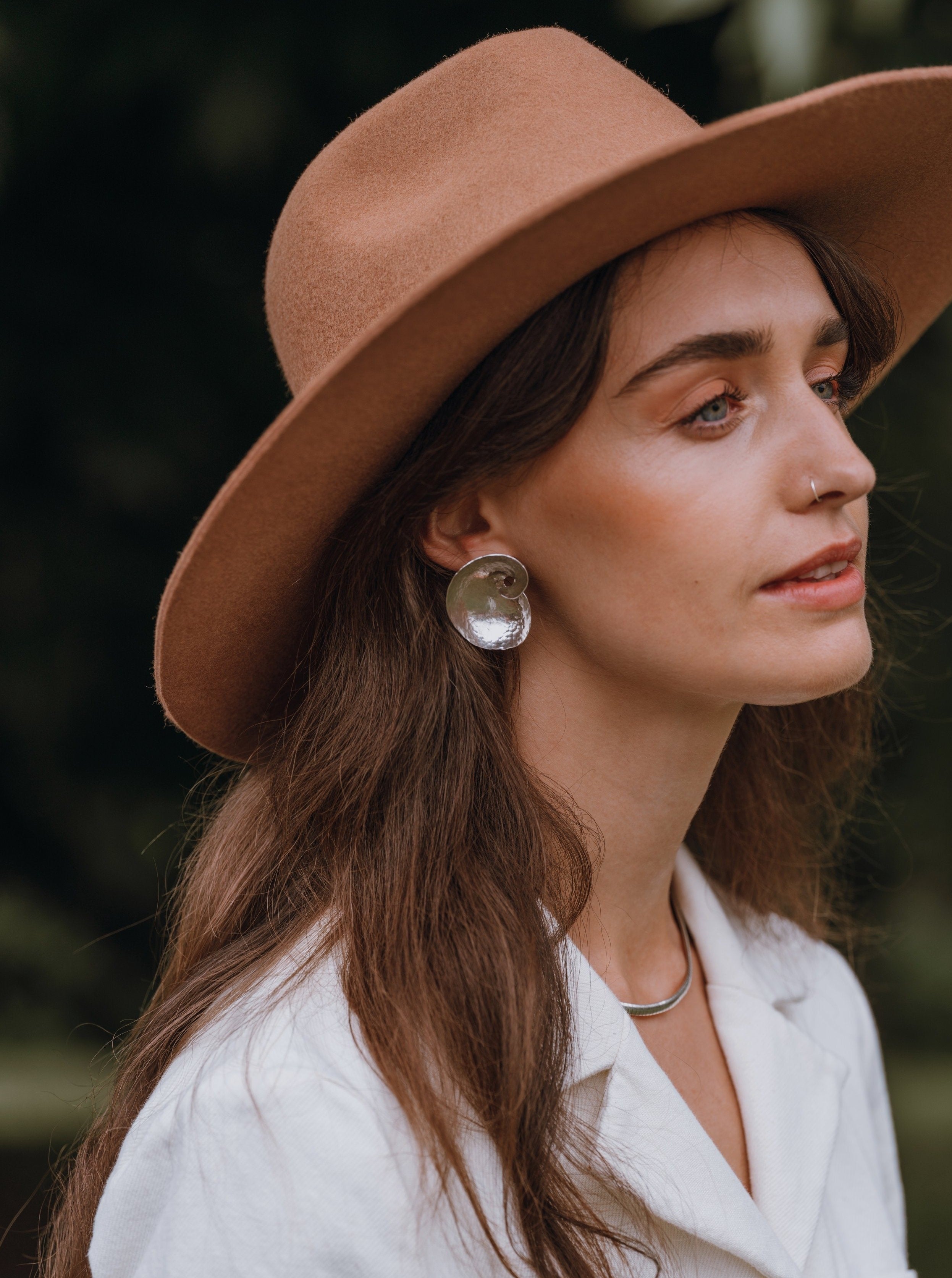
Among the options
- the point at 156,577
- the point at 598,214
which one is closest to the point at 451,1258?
the point at 598,214

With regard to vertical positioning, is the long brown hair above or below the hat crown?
below

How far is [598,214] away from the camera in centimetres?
129

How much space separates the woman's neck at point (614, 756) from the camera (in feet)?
5.43

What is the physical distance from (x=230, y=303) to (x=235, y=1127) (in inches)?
84.6

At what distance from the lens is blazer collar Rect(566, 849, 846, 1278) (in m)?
1.52

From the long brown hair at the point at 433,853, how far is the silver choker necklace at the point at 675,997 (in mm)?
251

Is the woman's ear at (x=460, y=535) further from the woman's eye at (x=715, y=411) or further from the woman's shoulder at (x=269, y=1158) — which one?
the woman's shoulder at (x=269, y=1158)

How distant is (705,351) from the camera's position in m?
1.46

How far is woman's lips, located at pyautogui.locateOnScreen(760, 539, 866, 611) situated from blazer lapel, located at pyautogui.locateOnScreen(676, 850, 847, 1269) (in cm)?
73

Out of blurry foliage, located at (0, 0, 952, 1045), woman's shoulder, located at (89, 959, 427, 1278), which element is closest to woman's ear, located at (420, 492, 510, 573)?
woman's shoulder, located at (89, 959, 427, 1278)

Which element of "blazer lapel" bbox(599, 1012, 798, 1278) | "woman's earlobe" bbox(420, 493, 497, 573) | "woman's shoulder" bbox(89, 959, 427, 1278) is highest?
"woman's earlobe" bbox(420, 493, 497, 573)

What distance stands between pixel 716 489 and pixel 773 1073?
913 millimetres

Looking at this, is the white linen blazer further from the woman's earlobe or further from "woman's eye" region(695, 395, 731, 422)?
"woman's eye" region(695, 395, 731, 422)

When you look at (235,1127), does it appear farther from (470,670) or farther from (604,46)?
(604,46)
